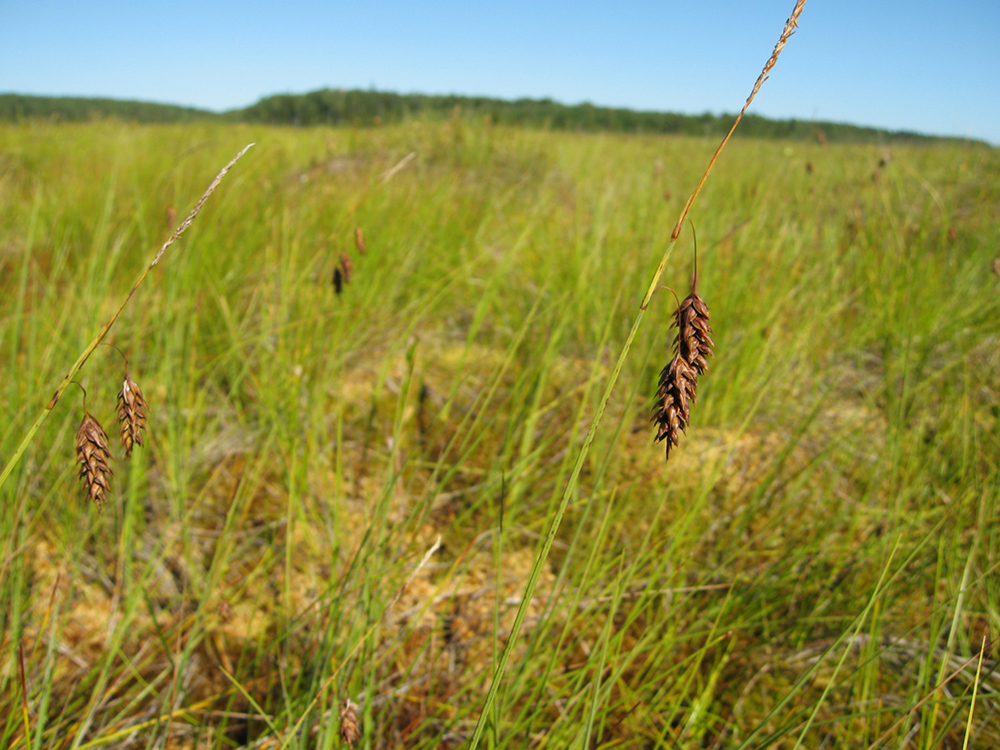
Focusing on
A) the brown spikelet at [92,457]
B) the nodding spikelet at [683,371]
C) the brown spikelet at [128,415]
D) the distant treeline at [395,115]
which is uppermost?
the distant treeline at [395,115]

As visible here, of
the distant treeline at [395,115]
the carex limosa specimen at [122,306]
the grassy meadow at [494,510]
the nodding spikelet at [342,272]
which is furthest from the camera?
the distant treeline at [395,115]

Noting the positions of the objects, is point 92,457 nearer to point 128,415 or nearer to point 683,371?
point 128,415

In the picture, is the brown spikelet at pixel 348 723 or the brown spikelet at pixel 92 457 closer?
the brown spikelet at pixel 92 457

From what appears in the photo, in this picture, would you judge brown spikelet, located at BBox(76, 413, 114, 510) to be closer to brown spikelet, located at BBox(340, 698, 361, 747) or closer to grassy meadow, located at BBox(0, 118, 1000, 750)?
grassy meadow, located at BBox(0, 118, 1000, 750)

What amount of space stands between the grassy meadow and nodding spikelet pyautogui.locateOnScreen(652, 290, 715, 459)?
22cm

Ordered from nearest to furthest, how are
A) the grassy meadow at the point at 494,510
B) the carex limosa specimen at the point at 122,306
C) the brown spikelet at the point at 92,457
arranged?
1. the carex limosa specimen at the point at 122,306
2. the brown spikelet at the point at 92,457
3. the grassy meadow at the point at 494,510

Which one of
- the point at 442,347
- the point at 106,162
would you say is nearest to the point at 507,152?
the point at 106,162

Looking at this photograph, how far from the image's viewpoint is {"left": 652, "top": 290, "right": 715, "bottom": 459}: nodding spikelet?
43 centimetres

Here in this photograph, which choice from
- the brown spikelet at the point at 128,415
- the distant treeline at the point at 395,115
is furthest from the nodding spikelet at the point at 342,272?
the distant treeline at the point at 395,115

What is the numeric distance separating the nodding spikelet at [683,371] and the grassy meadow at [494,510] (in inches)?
8.6

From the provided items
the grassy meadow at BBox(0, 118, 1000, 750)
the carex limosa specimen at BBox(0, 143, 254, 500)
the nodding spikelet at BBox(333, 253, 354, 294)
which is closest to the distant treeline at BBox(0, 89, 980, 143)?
the grassy meadow at BBox(0, 118, 1000, 750)

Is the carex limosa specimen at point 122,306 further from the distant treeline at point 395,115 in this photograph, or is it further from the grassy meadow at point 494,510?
the distant treeline at point 395,115

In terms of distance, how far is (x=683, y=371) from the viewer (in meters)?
0.43

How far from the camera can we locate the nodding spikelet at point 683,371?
427 mm
